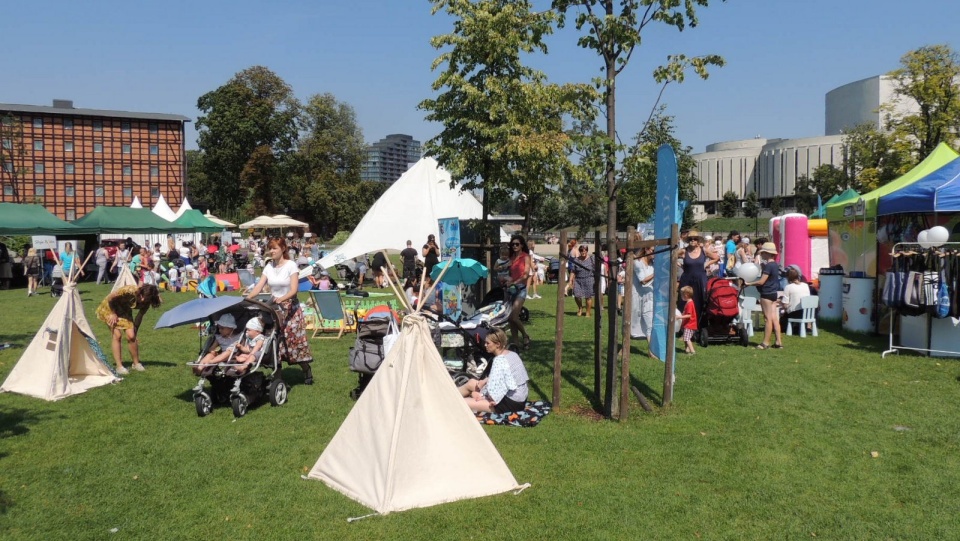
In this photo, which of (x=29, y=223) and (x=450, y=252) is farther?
(x=29, y=223)

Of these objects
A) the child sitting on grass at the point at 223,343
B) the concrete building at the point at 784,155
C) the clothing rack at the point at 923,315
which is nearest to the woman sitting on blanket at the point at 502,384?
the child sitting on grass at the point at 223,343

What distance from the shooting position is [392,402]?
548 cm

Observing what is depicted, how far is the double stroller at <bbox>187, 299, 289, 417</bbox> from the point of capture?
7.71 m

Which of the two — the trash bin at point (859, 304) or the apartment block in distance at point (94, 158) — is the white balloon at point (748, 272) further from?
the apartment block in distance at point (94, 158)

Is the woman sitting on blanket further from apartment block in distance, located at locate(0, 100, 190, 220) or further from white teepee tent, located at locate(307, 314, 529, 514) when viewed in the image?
apartment block in distance, located at locate(0, 100, 190, 220)

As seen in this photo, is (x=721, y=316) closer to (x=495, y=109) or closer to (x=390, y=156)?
(x=495, y=109)

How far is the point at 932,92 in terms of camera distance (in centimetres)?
2714

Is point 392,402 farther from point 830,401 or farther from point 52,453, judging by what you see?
point 830,401

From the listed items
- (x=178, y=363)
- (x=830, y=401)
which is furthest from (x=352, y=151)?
(x=830, y=401)

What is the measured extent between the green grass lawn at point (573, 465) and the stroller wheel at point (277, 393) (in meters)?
0.17

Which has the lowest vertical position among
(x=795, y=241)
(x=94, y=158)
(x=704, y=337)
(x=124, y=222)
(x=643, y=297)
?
(x=704, y=337)

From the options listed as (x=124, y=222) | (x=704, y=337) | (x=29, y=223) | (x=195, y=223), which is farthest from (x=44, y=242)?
(x=704, y=337)

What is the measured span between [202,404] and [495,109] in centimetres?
839

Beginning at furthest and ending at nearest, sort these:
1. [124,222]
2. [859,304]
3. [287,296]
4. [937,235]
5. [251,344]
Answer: [124,222] → [859,304] → [937,235] → [287,296] → [251,344]
